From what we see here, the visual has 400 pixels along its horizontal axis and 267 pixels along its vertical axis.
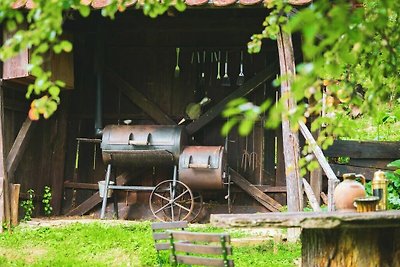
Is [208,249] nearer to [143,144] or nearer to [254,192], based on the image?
[143,144]

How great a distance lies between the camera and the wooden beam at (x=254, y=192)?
9.83 meters

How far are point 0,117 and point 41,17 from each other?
6027 mm

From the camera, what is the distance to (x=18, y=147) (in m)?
9.01

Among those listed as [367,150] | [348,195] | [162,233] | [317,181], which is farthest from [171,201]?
[348,195]

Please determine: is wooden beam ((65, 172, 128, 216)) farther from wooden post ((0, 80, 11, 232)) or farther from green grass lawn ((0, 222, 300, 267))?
wooden post ((0, 80, 11, 232))

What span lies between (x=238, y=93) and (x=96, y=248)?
352 cm

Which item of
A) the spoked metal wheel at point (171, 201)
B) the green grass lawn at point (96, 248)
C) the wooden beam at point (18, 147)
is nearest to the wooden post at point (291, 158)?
the green grass lawn at point (96, 248)

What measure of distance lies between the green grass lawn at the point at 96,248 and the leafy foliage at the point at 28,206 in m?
0.85

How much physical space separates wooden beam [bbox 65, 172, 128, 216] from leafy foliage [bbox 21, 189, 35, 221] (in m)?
0.76

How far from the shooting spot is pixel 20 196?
376 inches

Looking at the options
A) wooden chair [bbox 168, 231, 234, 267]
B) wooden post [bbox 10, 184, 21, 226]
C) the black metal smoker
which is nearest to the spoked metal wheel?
the black metal smoker

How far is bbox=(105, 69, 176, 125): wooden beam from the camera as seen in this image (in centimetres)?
1025

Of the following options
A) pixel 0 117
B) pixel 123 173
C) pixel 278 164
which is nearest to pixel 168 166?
pixel 123 173

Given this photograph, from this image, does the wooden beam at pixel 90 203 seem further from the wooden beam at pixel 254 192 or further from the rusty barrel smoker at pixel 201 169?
the wooden beam at pixel 254 192
